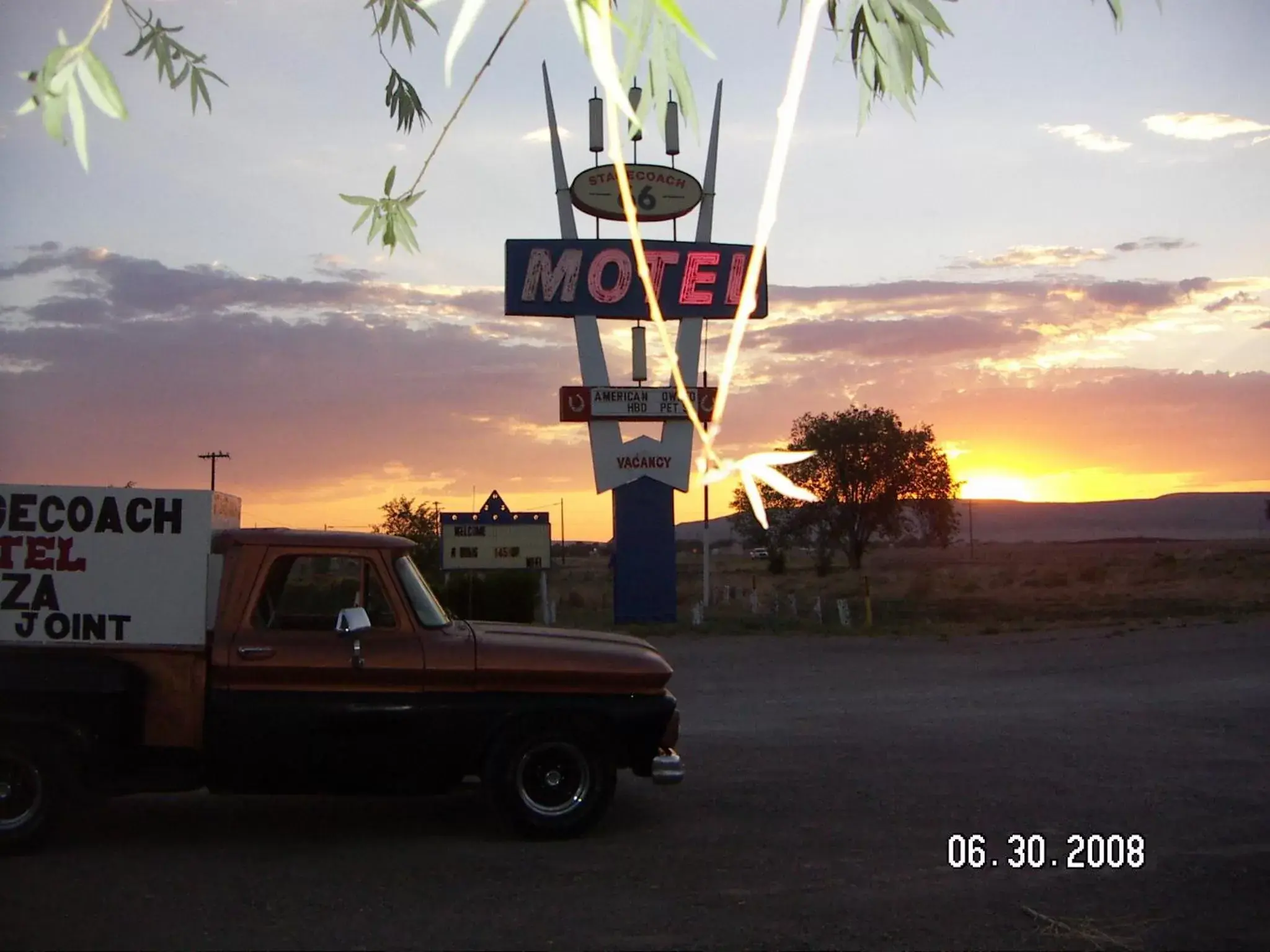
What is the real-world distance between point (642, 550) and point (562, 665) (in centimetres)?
2483

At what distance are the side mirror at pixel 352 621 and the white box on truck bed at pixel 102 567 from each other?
0.85 meters

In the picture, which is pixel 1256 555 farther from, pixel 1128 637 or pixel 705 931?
pixel 705 931

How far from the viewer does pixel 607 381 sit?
32.8m

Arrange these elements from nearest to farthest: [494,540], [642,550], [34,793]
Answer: [34,793]
[494,540]
[642,550]

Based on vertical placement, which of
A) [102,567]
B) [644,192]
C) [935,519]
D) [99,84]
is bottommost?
[102,567]

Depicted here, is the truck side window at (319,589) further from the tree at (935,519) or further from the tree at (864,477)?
the tree at (935,519)

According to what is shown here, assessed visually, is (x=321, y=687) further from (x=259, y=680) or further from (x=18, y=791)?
(x=18, y=791)

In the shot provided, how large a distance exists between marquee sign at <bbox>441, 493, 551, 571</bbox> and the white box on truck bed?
21653mm

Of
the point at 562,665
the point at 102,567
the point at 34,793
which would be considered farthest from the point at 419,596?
the point at 34,793

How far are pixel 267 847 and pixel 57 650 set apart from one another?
1792 mm

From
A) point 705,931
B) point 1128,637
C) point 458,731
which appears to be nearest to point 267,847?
point 458,731

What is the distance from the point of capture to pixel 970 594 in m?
57.9

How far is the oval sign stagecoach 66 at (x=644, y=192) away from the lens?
109ft
